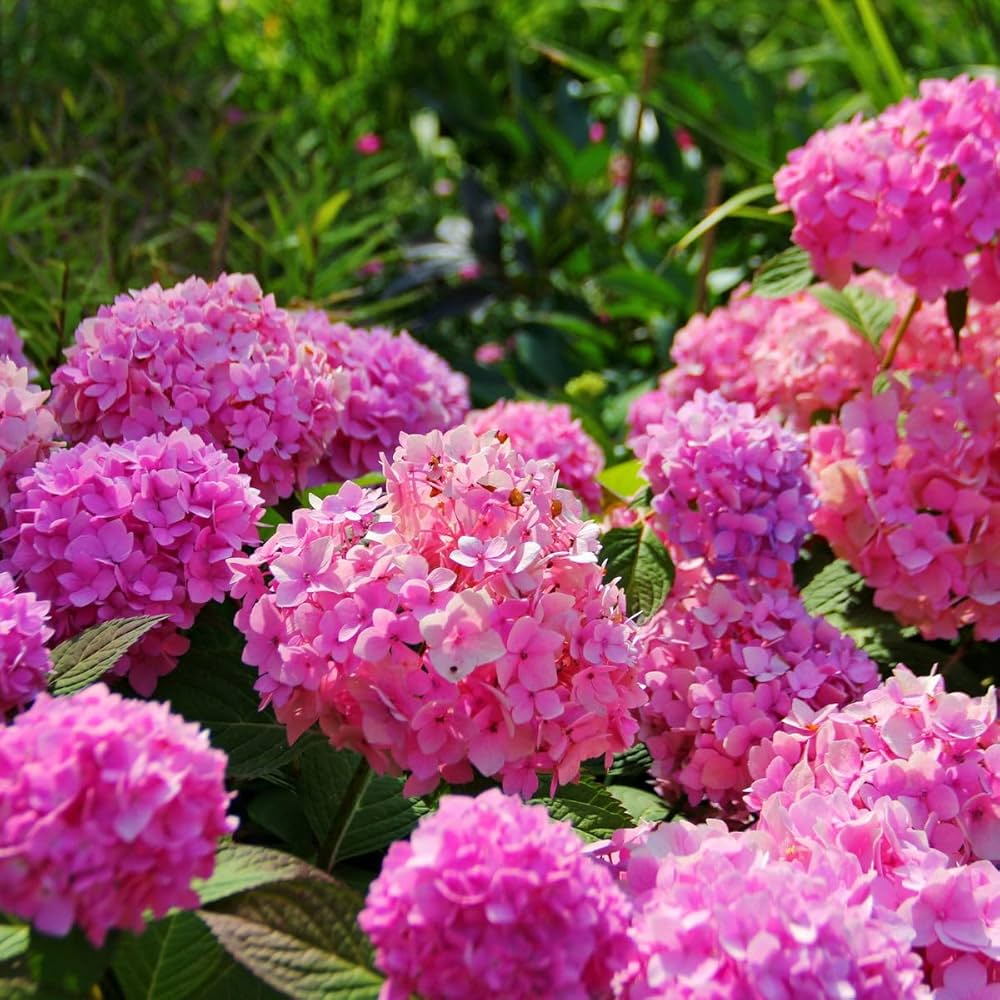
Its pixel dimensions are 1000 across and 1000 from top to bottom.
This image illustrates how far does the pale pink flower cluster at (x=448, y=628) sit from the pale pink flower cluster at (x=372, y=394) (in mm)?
377

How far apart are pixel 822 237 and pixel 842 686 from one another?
53 centimetres

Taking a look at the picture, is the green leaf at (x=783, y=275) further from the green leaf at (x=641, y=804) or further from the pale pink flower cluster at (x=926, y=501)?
the green leaf at (x=641, y=804)

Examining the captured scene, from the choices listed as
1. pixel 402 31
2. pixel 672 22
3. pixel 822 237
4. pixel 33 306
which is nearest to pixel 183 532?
pixel 822 237

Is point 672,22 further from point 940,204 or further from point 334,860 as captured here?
point 334,860

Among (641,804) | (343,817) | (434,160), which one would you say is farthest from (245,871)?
(434,160)

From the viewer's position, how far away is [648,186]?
148 inches

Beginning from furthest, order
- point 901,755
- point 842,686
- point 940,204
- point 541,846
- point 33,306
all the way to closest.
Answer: point 33,306
point 940,204
point 842,686
point 901,755
point 541,846

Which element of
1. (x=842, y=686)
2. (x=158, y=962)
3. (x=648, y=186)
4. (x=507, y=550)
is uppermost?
(x=507, y=550)

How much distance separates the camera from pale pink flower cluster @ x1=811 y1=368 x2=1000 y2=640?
131 centimetres

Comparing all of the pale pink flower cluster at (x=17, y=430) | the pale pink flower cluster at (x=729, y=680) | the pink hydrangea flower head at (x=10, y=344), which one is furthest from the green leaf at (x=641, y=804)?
the pink hydrangea flower head at (x=10, y=344)

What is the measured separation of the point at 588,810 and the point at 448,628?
26 cm

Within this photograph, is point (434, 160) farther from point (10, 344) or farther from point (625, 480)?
point (10, 344)

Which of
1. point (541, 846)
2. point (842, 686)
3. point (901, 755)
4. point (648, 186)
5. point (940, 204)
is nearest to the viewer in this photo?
point (541, 846)

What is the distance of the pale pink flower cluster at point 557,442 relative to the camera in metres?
1.49
